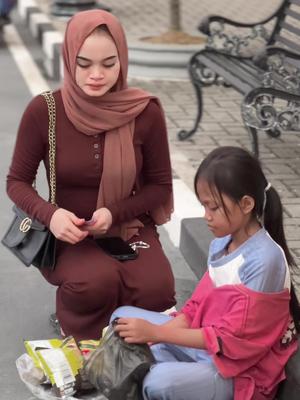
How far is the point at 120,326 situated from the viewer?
9.70 ft

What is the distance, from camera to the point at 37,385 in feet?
10.8

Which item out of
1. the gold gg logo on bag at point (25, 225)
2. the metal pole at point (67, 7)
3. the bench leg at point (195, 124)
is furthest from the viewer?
the metal pole at point (67, 7)

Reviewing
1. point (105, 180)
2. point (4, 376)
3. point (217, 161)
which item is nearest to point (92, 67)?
point (105, 180)

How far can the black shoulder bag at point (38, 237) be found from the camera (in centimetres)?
348

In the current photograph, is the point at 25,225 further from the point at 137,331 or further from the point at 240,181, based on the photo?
the point at 240,181

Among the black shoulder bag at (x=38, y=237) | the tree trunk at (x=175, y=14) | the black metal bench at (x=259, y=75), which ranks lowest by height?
the tree trunk at (x=175, y=14)

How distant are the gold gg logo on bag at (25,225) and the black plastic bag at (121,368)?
706mm

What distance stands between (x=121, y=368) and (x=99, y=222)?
64 cm

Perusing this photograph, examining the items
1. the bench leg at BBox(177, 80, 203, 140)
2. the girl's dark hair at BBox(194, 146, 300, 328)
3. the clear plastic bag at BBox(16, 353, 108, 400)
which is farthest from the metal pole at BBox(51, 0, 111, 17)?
the girl's dark hair at BBox(194, 146, 300, 328)

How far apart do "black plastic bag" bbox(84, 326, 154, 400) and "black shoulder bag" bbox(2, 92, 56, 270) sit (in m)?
0.63

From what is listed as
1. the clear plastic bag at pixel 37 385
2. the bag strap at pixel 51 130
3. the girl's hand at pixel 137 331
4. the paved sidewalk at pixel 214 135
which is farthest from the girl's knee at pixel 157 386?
the paved sidewalk at pixel 214 135

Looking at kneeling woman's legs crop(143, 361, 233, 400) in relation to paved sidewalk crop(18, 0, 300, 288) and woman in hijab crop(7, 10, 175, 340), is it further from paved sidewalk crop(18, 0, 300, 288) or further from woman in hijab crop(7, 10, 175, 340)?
paved sidewalk crop(18, 0, 300, 288)

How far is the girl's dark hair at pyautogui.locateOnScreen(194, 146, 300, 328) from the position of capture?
286 centimetres

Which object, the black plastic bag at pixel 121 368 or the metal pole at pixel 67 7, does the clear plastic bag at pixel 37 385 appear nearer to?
the black plastic bag at pixel 121 368
